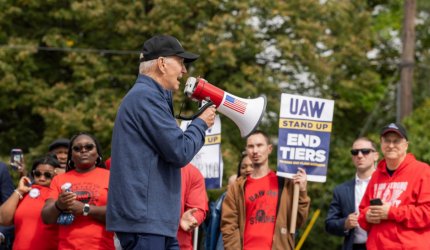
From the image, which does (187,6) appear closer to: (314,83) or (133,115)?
(314,83)

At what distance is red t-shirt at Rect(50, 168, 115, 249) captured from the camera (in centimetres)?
820

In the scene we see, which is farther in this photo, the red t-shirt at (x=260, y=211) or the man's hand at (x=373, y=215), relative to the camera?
the red t-shirt at (x=260, y=211)

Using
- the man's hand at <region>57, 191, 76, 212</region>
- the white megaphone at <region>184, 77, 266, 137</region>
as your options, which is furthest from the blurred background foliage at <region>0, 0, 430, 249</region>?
the white megaphone at <region>184, 77, 266, 137</region>

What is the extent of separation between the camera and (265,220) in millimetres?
9242

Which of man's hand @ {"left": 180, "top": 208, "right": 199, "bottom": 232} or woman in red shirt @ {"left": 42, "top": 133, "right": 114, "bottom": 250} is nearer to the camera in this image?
woman in red shirt @ {"left": 42, "top": 133, "right": 114, "bottom": 250}

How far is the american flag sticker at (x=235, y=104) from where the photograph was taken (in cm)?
664

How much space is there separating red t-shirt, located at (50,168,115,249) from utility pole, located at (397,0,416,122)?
14373 mm

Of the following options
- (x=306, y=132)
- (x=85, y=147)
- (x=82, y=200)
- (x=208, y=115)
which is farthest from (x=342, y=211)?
(x=208, y=115)

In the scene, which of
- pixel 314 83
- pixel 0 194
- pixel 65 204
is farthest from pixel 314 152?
pixel 314 83

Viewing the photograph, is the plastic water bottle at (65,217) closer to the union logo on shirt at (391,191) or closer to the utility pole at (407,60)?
the union logo on shirt at (391,191)

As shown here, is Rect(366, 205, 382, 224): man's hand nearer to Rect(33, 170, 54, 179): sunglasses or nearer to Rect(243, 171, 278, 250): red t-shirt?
Rect(243, 171, 278, 250): red t-shirt

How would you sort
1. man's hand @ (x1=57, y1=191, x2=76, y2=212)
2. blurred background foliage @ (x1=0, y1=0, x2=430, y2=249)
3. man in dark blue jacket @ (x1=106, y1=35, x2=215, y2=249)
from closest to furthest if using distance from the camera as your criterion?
man in dark blue jacket @ (x1=106, y1=35, x2=215, y2=249) < man's hand @ (x1=57, y1=191, x2=76, y2=212) < blurred background foliage @ (x1=0, y1=0, x2=430, y2=249)

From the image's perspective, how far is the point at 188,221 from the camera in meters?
8.67

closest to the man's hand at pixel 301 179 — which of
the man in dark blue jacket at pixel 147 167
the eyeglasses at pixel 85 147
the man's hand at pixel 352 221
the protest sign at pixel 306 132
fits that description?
the protest sign at pixel 306 132
